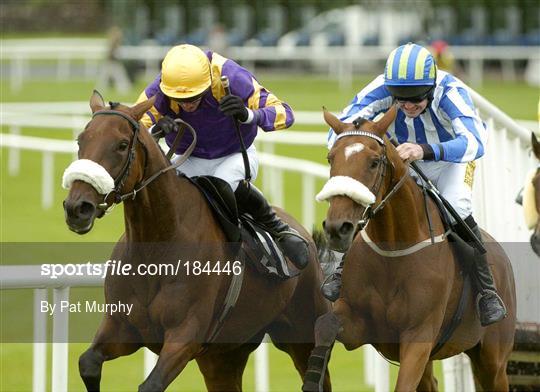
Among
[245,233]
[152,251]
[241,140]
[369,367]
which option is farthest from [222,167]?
[369,367]

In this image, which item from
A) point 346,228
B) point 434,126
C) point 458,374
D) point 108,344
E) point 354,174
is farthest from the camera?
point 458,374

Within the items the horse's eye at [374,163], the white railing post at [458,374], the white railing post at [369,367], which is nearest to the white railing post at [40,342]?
the horse's eye at [374,163]

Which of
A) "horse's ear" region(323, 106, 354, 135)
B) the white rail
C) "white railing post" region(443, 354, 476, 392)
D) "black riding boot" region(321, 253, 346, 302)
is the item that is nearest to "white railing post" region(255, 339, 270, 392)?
"white railing post" region(443, 354, 476, 392)

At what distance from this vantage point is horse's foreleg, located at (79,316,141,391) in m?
5.04

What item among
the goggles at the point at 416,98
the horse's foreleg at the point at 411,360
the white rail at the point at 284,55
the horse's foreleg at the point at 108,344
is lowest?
the horse's foreleg at the point at 411,360

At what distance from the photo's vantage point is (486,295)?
5555mm

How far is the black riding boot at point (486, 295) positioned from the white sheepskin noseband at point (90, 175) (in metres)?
1.71

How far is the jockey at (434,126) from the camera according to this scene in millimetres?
5363

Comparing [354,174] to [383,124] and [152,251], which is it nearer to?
[383,124]

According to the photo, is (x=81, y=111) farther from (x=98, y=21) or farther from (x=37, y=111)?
(x=98, y=21)

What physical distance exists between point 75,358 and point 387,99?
3413mm

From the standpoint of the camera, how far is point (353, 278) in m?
5.24

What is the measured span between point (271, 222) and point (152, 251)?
0.76 m

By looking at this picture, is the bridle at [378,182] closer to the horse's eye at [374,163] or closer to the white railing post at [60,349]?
the horse's eye at [374,163]
